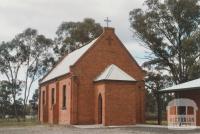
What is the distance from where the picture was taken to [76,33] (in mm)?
57344

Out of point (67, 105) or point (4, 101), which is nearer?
point (67, 105)

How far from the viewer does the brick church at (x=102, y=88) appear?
31719mm

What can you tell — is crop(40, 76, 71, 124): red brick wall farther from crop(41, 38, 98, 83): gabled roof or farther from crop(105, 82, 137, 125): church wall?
crop(105, 82, 137, 125): church wall

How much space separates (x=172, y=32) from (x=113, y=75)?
17687 mm

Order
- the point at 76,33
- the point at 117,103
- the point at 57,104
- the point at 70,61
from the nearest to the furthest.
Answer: the point at 117,103, the point at 57,104, the point at 70,61, the point at 76,33

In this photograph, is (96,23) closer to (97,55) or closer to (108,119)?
(97,55)

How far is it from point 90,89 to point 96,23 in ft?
77.7

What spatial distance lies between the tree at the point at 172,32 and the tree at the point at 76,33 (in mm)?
8965

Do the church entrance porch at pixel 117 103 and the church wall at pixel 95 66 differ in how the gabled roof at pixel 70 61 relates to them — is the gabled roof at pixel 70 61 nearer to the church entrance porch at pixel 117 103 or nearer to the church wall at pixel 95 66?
the church wall at pixel 95 66

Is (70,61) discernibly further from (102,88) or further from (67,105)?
(102,88)

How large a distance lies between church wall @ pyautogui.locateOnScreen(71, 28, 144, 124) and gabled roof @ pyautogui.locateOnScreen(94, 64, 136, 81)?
906mm

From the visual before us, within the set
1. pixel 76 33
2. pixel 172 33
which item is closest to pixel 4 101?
pixel 76 33

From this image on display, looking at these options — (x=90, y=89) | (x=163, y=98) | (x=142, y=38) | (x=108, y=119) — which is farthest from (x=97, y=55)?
(x=163, y=98)

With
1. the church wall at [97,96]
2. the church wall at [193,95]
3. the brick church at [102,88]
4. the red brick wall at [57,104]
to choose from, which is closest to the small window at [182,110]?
the church wall at [193,95]
